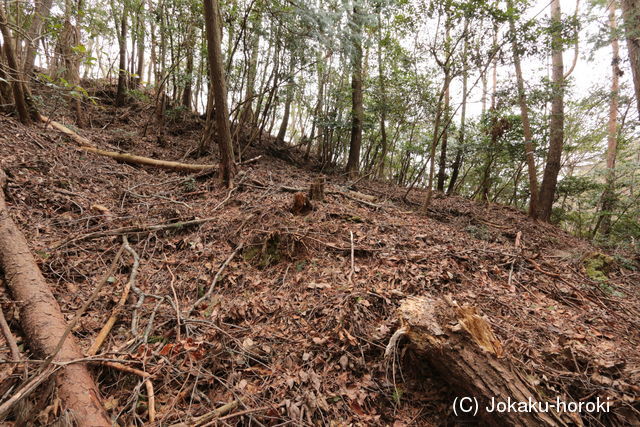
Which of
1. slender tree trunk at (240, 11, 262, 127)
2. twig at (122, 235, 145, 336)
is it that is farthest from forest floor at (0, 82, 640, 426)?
slender tree trunk at (240, 11, 262, 127)

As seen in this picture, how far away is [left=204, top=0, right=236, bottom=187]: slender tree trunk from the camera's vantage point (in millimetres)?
5898

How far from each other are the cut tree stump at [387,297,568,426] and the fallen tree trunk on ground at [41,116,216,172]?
253 inches

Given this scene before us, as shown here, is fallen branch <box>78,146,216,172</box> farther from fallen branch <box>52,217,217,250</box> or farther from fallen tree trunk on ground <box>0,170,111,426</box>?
fallen tree trunk on ground <box>0,170,111,426</box>

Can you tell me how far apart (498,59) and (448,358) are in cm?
744

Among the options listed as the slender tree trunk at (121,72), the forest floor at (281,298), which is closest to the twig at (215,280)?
the forest floor at (281,298)

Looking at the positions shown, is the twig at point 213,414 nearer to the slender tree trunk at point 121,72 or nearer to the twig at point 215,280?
the twig at point 215,280

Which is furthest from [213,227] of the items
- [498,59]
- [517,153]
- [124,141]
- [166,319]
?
[517,153]

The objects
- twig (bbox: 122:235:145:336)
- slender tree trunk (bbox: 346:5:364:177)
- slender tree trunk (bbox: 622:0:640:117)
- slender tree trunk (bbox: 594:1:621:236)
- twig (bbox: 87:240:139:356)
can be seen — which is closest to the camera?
twig (bbox: 87:240:139:356)

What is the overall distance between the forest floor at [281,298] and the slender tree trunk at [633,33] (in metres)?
4.61

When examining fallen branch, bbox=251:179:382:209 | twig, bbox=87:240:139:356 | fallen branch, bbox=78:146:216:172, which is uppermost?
fallen branch, bbox=78:146:216:172

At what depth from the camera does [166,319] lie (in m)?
3.24

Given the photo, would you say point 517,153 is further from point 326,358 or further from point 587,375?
point 326,358

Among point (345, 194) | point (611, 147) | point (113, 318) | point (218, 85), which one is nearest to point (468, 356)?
point (113, 318)

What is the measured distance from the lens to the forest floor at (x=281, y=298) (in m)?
2.42
